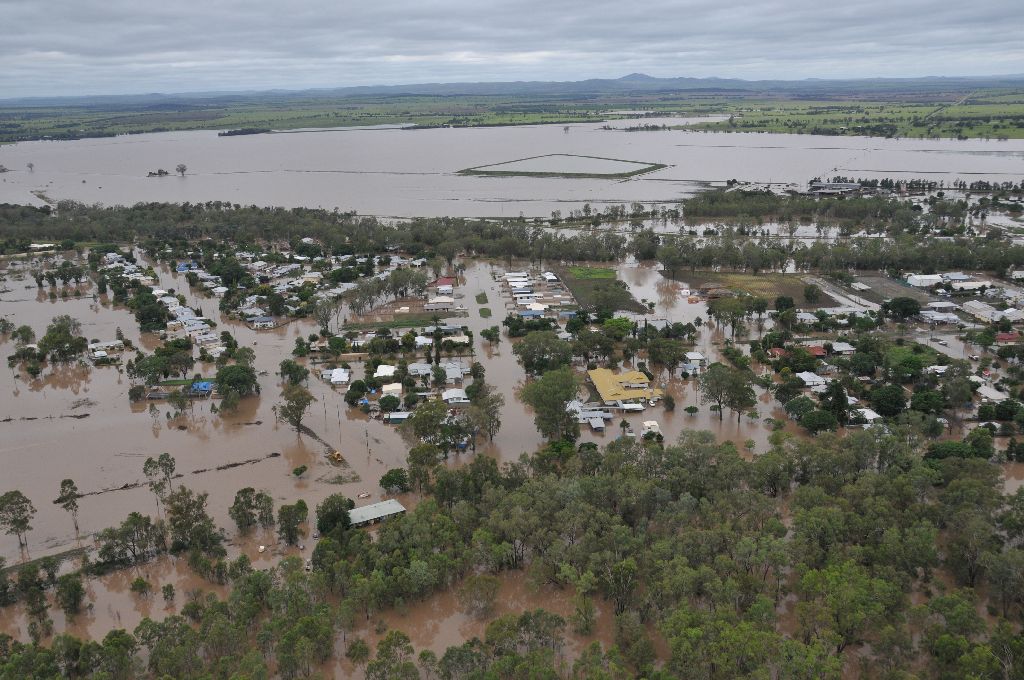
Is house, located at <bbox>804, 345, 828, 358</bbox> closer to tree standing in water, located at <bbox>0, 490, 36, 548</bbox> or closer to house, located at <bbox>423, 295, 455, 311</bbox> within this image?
house, located at <bbox>423, 295, 455, 311</bbox>

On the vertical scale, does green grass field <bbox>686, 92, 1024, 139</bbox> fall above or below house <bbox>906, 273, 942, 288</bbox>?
above

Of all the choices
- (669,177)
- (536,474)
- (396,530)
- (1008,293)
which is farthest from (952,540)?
(669,177)

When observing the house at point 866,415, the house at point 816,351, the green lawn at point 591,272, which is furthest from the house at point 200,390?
the house at point 816,351

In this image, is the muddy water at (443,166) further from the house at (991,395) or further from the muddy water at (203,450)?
the house at (991,395)

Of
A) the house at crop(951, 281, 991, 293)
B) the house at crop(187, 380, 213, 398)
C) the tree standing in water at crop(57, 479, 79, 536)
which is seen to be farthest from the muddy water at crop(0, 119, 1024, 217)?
the tree standing in water at crop(57, 479, 79, 536)

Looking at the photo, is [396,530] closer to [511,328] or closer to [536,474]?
[536,474]
